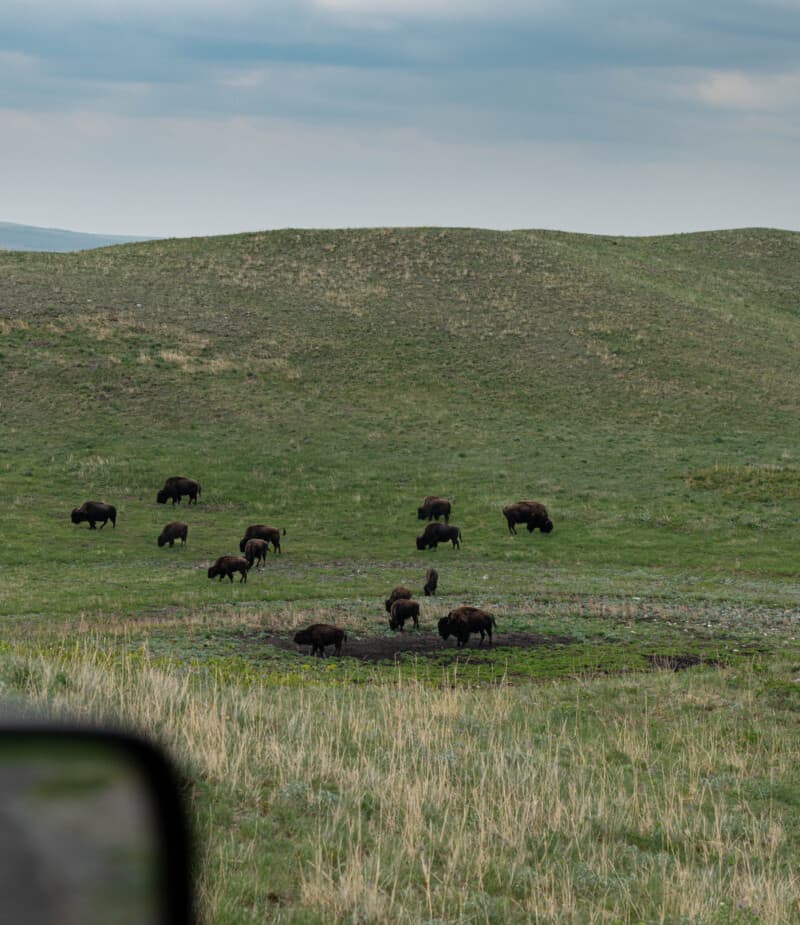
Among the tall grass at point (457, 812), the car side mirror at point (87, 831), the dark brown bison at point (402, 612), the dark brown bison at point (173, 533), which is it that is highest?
the car side mirror at point (87, 831)

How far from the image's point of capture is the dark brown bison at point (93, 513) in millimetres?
34719

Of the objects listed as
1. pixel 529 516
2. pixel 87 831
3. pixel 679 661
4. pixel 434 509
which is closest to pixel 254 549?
pixel 434 509

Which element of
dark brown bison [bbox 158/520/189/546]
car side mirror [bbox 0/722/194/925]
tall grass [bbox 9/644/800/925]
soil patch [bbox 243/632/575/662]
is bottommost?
dark brown bison [bbox 158/520/189/546]

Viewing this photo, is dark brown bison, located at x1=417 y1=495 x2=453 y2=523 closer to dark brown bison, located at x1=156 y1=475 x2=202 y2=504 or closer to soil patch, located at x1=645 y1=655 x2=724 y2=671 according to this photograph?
dark brown bison, located at x1=156 y1=475 x2=202 y2=504

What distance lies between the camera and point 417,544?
111ft

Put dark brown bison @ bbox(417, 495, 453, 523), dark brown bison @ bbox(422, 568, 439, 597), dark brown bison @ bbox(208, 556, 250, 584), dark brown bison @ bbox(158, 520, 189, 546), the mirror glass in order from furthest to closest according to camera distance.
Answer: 1. dark brown bison @ bbox(417, 495, 453, 523)
2. dark brown bison @ bbox(158, 520, 189, 546)
3. dark brown bison @ bbox(208, 556, 250, 584)
4. dark brown bison @ bbox(422, 568, 439, 597)
5. the mirror glass

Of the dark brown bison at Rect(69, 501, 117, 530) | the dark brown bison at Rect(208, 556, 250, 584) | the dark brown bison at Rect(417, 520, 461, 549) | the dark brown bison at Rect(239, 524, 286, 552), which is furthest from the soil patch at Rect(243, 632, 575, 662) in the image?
the dark brown bison at Rect(69, 501, 117, 530)

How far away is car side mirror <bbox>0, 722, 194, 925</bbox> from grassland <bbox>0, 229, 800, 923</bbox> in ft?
4.77

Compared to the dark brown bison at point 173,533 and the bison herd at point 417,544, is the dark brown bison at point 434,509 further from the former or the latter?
the dark brown bison at point 173,533

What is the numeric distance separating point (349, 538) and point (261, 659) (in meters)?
17.4

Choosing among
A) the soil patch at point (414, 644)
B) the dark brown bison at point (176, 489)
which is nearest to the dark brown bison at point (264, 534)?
the dark brown bison at point (176, 489)

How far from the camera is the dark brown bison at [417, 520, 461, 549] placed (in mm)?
33656

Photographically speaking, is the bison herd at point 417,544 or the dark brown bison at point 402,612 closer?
the bison herd at point 417,544

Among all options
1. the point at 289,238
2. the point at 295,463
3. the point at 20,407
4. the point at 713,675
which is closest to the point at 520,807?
the point at 713,675
